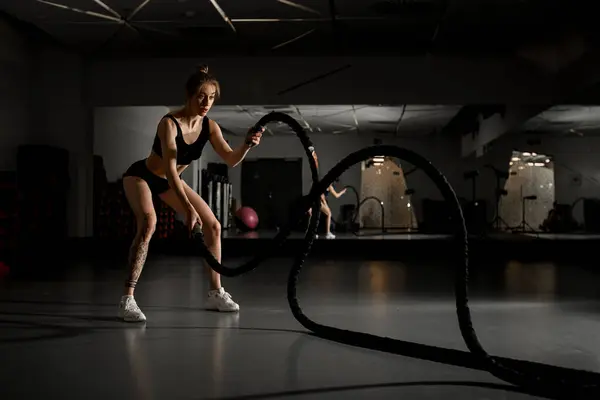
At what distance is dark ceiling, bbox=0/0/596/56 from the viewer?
6.59 m

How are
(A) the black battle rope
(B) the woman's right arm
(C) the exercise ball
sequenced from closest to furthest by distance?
(A) the black battle rope, (B) the woman's right arm, (C) the exercise ball

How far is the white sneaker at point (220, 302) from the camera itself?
11.6ft

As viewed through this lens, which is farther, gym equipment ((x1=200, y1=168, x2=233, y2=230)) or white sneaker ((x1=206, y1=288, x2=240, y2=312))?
gym equipment ((x1=200, y1=168, x2=233, y2=230))

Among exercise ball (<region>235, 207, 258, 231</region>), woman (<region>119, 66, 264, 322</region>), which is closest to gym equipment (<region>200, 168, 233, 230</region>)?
exercise ball (<region>235, 207, 258, 231</region>)

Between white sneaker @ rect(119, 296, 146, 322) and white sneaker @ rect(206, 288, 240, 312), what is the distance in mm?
486

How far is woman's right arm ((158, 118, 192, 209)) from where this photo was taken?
306 centimetres

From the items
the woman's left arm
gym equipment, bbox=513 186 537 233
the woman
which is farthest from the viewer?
gym equipment, bbox=513 186 537 233

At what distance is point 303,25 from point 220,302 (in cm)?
475

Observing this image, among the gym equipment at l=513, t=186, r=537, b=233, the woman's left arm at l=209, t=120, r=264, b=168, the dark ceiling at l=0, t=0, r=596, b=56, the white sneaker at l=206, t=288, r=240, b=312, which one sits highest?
the dark ceiling at l=0, t=0, r=596, b=56

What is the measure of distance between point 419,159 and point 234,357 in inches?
42.5

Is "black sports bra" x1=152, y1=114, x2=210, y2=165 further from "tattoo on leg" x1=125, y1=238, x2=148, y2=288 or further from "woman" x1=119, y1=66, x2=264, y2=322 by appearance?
"tattoo on leg" x1=125, y1=238, x2=148, y2=288

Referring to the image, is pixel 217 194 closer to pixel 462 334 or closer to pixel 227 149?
pixel 227 149

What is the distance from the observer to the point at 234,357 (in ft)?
7.82

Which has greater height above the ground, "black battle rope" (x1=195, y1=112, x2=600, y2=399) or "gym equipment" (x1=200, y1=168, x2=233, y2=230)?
"gym equipment" (x1=200, y1=168, x2=233, y2=230)
